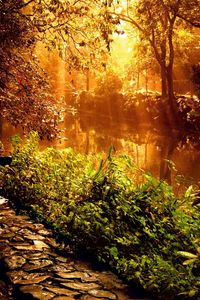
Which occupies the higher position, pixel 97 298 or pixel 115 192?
pixel 115 192

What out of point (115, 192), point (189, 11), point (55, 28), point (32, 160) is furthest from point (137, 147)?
point (115, 192)

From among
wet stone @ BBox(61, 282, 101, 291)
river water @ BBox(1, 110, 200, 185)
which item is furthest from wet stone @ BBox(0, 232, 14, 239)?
river water @ BBox(1, 110, 200, 185)

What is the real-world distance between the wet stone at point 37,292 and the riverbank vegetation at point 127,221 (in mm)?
993

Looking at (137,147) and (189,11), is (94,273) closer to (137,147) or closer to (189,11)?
(137,147)

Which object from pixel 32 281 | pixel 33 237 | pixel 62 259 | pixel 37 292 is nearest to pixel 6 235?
pixel 33 237

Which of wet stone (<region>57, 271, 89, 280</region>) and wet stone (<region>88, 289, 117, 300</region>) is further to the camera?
wet stone (<region>57, 271, 89, 280</region>)

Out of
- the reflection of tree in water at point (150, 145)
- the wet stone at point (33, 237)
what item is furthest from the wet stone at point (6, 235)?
the reflection of tree in water at point (150, 145)

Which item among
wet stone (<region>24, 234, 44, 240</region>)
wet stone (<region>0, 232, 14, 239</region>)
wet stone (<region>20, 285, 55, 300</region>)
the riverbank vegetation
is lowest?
wet stone (<region>20, 285, 55, 300</region>)

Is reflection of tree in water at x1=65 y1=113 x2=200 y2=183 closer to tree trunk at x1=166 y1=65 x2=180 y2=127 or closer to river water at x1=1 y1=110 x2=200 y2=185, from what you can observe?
river water at x1=1 y1=110 x2=200 y2=185

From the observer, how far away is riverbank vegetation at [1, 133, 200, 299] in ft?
15.5

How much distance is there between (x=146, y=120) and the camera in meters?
37.3

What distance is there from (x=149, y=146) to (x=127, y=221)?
18.7m

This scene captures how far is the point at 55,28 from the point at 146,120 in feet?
88.0

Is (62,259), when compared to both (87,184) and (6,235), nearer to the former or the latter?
(6,235)
